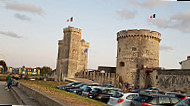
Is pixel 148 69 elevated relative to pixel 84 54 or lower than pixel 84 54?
lower

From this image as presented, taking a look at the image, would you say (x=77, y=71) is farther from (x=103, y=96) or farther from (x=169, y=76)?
(x=103, y=96)

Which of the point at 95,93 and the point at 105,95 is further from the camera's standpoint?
the point at 95,93

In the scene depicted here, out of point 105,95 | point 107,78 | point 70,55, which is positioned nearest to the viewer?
point 105,95

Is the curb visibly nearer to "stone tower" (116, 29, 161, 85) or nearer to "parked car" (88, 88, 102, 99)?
"parked car" (88, 88, 102, 99)

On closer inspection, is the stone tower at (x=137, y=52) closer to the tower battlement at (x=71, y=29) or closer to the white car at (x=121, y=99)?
the tower battlement at (x=71, y=29)

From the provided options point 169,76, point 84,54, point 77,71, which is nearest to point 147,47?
point 169,76

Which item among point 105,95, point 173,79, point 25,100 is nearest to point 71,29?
point 173,79

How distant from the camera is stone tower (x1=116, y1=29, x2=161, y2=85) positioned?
1767 inches

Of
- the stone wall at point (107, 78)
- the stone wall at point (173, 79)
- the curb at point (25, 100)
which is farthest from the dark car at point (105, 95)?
the stone wall at point (107, 78)

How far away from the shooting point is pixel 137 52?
45.1 meters

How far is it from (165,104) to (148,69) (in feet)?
107

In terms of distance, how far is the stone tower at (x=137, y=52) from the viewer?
44.9 meters

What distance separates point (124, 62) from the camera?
46.3m

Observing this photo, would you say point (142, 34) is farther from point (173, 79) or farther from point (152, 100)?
point (152, 100)
